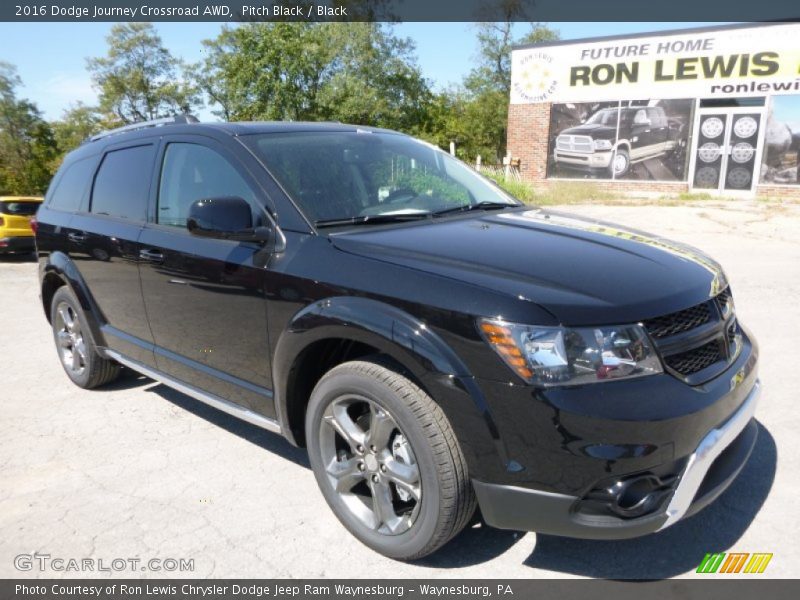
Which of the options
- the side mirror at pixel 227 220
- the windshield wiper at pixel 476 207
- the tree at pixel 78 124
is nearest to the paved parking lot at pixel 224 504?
the side mirror at pixel 227 220

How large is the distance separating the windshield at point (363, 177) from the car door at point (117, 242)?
3.64ft

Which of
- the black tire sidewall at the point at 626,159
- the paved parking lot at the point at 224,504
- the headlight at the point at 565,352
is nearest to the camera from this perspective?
the headlight at the point at 565,352

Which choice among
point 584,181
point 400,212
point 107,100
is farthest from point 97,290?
point 107,100

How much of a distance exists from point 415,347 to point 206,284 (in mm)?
1416

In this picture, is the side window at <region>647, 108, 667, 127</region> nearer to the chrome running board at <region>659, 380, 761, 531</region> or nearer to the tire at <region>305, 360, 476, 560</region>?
the chrome running board at <region>659, 380, 761, 531</region>

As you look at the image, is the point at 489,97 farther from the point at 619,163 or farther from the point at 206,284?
the point at 206,284

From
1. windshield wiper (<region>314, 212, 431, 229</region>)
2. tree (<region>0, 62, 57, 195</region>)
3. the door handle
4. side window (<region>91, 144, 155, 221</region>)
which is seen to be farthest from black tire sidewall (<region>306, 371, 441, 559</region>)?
Result: tree (<region>0, 62, 57, 195</region>)

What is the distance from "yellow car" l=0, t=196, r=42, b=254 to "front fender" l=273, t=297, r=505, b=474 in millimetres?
11252

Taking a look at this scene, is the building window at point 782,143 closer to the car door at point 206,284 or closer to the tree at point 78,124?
the car door at point 206,284

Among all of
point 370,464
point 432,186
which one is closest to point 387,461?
point 370,464

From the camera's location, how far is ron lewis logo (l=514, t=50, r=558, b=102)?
2091cm

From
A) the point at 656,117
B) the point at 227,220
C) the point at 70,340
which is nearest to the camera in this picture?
the point at 227,220

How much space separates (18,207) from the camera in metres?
12.0

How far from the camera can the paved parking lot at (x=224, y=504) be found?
261 cm
